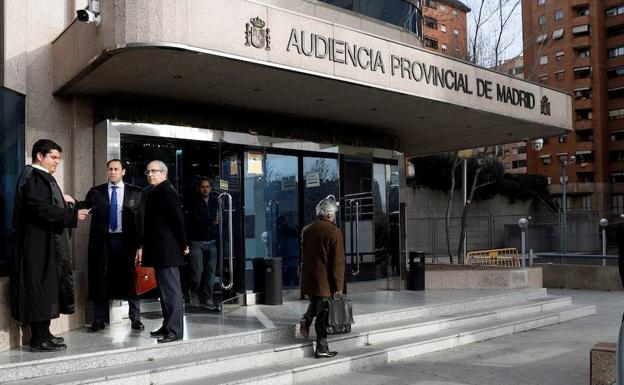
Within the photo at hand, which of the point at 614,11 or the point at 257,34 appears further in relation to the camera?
the point at 614,11

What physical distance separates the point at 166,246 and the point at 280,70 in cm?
258

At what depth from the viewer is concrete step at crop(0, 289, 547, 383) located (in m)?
5.51

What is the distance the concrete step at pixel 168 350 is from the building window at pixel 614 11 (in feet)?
224

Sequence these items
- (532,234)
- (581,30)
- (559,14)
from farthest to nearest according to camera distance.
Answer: (559,14) < (581,30) < (532,234)

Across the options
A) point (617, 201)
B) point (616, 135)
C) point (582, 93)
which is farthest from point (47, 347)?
point (616, 135)

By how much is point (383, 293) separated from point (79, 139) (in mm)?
5909

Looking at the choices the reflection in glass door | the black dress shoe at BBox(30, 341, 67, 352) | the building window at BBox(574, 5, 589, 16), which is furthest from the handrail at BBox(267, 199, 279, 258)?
the building window at BBox(574, 5, 589, 16)

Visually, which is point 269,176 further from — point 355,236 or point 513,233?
point 513,233

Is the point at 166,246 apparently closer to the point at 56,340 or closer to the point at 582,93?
the point at 56,340

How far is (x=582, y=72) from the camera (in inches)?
2601

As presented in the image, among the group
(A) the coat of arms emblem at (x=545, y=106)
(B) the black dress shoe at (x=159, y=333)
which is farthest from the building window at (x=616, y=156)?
(B) the black dress shoe at (x=159, y=333)

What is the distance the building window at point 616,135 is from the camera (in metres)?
65.8

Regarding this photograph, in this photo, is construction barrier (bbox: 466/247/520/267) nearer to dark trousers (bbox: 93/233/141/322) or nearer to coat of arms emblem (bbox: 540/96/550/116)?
coat of arms emblem (bbox: 540/96/550/116)

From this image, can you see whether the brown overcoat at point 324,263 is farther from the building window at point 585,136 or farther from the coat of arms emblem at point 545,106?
the building window at point 585,136
